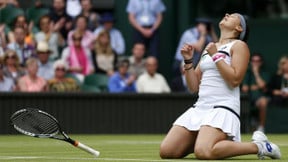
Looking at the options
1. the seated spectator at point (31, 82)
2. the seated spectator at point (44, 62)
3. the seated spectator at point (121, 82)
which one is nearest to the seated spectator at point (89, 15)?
the seated spectator at point (44, 62)

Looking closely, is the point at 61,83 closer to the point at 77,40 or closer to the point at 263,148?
the point at 77,40

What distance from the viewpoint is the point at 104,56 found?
63.2ft

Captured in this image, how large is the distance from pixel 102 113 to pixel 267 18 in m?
4.86

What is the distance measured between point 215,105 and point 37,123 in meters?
1.84

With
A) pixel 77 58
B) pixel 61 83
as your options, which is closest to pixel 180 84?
pixel 77 58

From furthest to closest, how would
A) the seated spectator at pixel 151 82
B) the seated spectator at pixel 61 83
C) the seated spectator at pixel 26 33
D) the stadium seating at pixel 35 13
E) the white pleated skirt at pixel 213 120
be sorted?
1. the stadium seating at pixel 35 13
2. the seated spectator at pixel 26 33
3. the seated spectator at pixel 151 82
4. the seated spectator at pixel 61 83
5. the white pleated skirt at pixel 213 120

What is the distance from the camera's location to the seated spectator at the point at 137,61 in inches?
751

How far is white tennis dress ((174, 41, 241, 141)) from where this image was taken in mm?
9438

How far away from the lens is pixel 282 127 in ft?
65.1

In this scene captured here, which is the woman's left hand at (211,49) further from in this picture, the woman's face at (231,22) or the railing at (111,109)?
the railing at (111,109)

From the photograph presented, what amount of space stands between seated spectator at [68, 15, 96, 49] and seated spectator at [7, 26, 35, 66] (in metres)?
0.89

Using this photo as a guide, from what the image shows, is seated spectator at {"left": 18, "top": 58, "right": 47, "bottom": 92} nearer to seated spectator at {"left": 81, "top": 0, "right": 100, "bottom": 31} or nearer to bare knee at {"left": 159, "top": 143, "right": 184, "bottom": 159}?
seated spectator at {"left": 81, "top": 0, "right": 100, "bottom": 31}

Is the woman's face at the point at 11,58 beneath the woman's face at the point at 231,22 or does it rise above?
beneath

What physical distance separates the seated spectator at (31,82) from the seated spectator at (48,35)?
86cm
